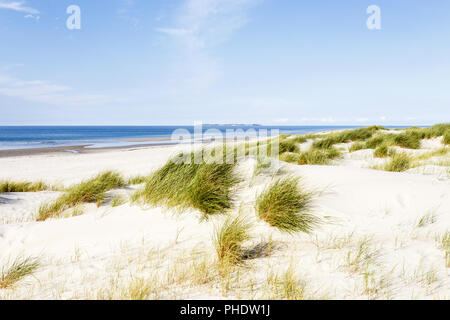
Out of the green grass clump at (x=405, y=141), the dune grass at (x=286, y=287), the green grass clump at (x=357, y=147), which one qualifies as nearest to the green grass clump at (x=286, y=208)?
the dune grass at (x=286, y=287)

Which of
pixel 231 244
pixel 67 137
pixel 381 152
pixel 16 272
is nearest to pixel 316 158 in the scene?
pixel 381 152

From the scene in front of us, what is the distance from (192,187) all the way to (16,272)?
1.86 m

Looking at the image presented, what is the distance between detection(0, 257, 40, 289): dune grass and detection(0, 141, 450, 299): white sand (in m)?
0.09

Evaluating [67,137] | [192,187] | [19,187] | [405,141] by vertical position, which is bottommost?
[19,187]

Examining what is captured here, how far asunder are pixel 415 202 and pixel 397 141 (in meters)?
8.88

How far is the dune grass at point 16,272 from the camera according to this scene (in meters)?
2.16

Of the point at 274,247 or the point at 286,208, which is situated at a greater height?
the point at 286,208

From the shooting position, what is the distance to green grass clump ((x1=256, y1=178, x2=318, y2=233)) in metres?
2.80

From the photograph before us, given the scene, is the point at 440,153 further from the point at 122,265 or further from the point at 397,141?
the point at 122,265

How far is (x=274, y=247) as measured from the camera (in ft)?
8.34

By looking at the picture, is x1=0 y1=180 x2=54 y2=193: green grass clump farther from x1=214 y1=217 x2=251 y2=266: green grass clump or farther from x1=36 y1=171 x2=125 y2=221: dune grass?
x1=214 y1=217 x2=251 y2=266: green grass clump

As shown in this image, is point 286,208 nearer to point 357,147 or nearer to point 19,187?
point 19,187

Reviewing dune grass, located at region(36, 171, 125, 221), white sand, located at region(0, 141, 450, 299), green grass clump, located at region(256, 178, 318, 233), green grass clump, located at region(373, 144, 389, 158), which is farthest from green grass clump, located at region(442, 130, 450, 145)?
dune grass, located at region(36, 171, 125, 221)
